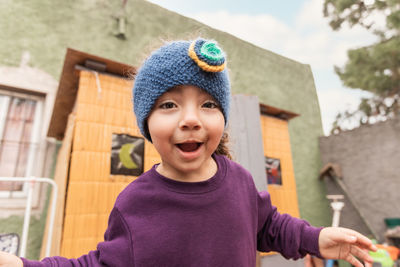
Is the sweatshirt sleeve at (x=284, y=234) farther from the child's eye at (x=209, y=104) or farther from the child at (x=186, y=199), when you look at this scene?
the child's eye at (x=209, y=104)

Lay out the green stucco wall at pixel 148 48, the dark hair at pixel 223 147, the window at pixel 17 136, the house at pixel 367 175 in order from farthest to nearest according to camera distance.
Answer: the house at pixel 367 175
the green stucco wall at pixel 148 48
the window at pixel 17 136
the dark hair at pixel 223 147

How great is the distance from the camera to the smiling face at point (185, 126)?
2.43 feet

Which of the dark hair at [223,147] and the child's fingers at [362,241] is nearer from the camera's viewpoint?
the child's fingers at [362,241]

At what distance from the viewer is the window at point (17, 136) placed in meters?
3.09

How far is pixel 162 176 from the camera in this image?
2.76 ft

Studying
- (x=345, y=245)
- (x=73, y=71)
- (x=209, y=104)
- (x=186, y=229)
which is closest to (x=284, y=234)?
(x=345, y=245)

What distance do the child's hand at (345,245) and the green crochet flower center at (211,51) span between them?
2.17ft

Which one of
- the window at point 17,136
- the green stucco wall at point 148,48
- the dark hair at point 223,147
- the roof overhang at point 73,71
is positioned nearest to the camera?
the dark hair at point 223,147

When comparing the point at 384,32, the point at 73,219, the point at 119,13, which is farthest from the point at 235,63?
the point at 73,219

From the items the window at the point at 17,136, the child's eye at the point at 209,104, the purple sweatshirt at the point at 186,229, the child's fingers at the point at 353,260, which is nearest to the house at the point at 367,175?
the child's fingers at the point at 353,260

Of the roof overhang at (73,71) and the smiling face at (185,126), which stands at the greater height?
the roof overhang at (73,71)

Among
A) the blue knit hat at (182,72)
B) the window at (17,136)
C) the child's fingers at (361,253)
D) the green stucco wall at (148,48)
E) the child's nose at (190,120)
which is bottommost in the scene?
the child's fingers at (361,253)

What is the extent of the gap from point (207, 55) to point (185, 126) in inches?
9.4

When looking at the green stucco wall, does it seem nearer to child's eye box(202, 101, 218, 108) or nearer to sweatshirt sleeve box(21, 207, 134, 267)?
child's eye box(202, 101, 218, 108)
